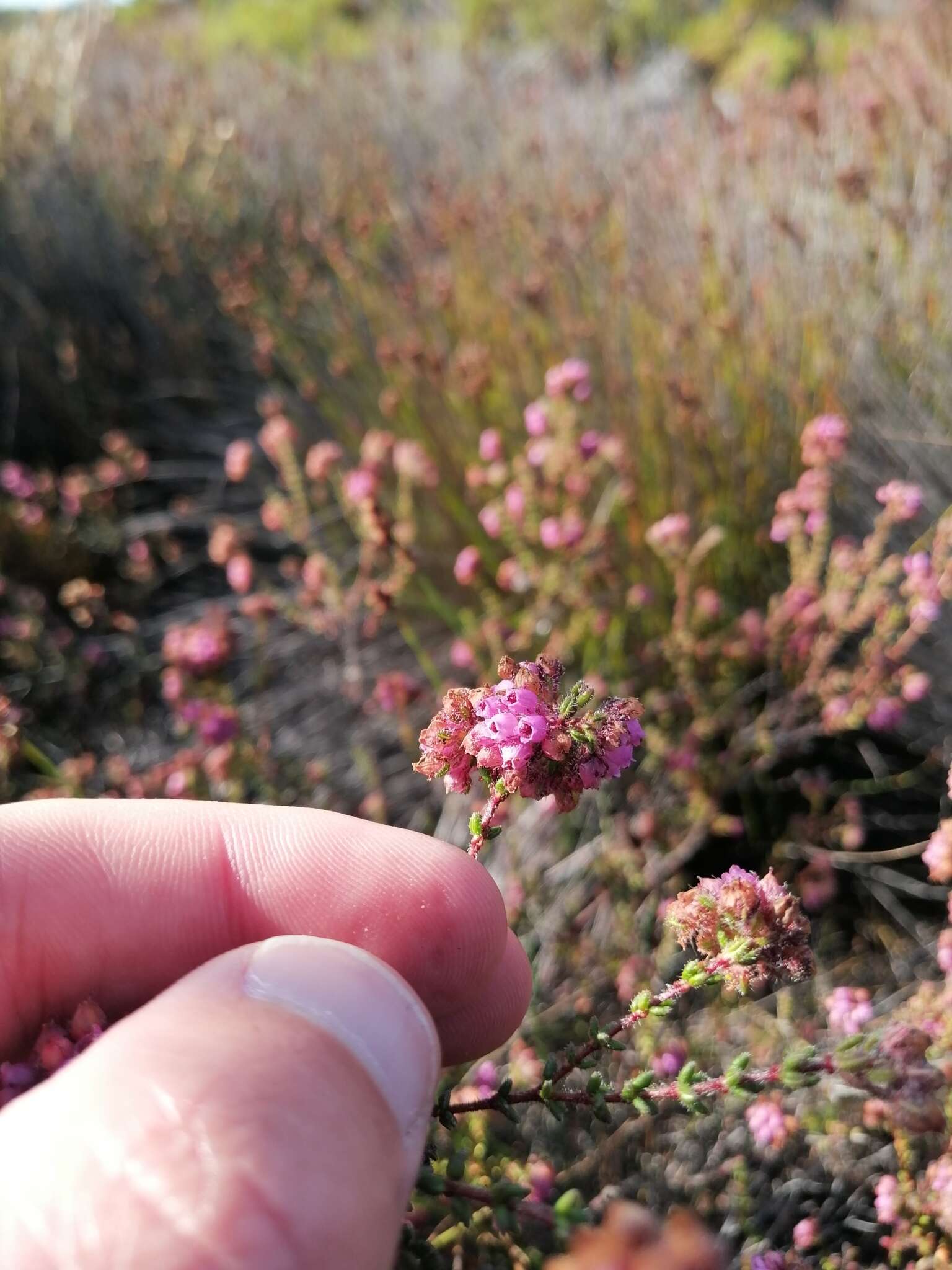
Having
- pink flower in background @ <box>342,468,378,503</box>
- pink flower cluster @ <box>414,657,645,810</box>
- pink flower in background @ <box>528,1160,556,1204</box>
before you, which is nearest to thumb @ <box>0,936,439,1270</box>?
pink flower cluster @ <box>414,657,645,810</box>

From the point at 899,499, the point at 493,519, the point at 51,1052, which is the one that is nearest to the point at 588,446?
the point at 493,519

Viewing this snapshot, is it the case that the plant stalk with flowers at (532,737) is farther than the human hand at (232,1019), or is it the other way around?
the plant stalk with flowers at (532,737)

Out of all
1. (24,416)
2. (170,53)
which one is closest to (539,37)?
(170,53)

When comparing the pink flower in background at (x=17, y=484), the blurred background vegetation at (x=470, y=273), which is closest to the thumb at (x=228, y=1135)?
the blurred background vegetation at (x=470, y=273)

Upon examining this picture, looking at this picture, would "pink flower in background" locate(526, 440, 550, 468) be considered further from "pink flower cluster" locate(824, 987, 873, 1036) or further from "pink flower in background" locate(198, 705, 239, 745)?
"pink flower cluster" locate(824, 987, 873, 1036)

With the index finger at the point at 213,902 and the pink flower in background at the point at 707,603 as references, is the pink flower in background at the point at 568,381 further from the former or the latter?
the index finger at the point at 213,902

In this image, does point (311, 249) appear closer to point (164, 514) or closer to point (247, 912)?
point (164, 514)
